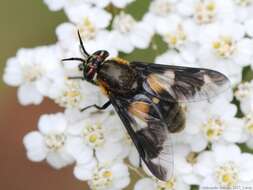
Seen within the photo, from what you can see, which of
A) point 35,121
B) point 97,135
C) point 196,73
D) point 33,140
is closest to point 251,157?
point 196,73

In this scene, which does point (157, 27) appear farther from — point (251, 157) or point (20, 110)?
point (20, 110)

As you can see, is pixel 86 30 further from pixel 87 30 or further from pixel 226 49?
pixel 226 49

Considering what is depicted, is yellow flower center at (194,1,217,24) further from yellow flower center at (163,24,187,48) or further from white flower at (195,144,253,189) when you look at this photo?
white flower at (195,144,253,189)

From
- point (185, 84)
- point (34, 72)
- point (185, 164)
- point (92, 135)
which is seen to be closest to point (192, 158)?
point (185, 164)

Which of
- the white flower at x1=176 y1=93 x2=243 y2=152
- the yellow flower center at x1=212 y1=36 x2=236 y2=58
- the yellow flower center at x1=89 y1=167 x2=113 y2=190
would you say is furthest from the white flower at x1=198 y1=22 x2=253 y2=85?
the yellow flower center at x1=89 y1=167 x2=113 y2=190

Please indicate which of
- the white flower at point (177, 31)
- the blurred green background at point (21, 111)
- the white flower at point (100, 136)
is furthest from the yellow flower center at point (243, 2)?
the blurred green background at point (21, 111)

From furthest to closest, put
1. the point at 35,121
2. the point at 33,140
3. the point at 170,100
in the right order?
the point at 35,121 → the point at 33,140 → the point at 170,100
